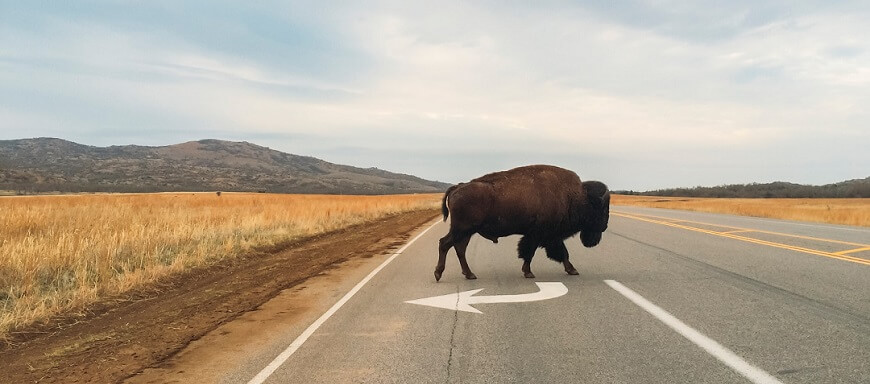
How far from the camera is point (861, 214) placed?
96.2 ft

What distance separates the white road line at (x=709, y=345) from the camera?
4266 mm

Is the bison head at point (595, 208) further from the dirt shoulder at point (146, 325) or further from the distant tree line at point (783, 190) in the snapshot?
the distant tree line at point (783, 190)

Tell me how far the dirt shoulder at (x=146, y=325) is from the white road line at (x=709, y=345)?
4.69 m

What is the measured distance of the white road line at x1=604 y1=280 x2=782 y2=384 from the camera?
14.0ft

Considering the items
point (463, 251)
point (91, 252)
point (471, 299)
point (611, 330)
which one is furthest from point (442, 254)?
point (91, 252)

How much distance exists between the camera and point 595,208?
1020cm

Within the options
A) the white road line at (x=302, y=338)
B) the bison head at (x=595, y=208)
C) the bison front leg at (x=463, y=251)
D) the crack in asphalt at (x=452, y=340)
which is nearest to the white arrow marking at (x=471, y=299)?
the crack in asphalt at (x=452, y=340)

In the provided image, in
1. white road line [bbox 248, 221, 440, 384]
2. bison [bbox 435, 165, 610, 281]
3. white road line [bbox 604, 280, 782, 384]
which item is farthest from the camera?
bison [bbox 435, 165, 610, 281]

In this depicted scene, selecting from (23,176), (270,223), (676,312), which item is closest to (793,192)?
(270,223)

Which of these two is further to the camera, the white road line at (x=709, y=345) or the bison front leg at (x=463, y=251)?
the bison front leg at (x=463, y=251)

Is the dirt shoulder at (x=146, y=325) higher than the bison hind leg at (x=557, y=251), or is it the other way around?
the bison hind leg at (x=557, y=251)

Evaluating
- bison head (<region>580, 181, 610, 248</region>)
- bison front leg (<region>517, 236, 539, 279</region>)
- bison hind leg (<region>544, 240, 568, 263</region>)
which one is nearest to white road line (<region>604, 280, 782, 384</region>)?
bison front leg (<region>517, 236, 539, 279</region>)

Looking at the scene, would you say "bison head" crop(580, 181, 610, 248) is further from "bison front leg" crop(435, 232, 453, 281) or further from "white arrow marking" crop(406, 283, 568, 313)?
"bison front leg" crop(435, 232, 453, 281)

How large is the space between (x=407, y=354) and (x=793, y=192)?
117m
